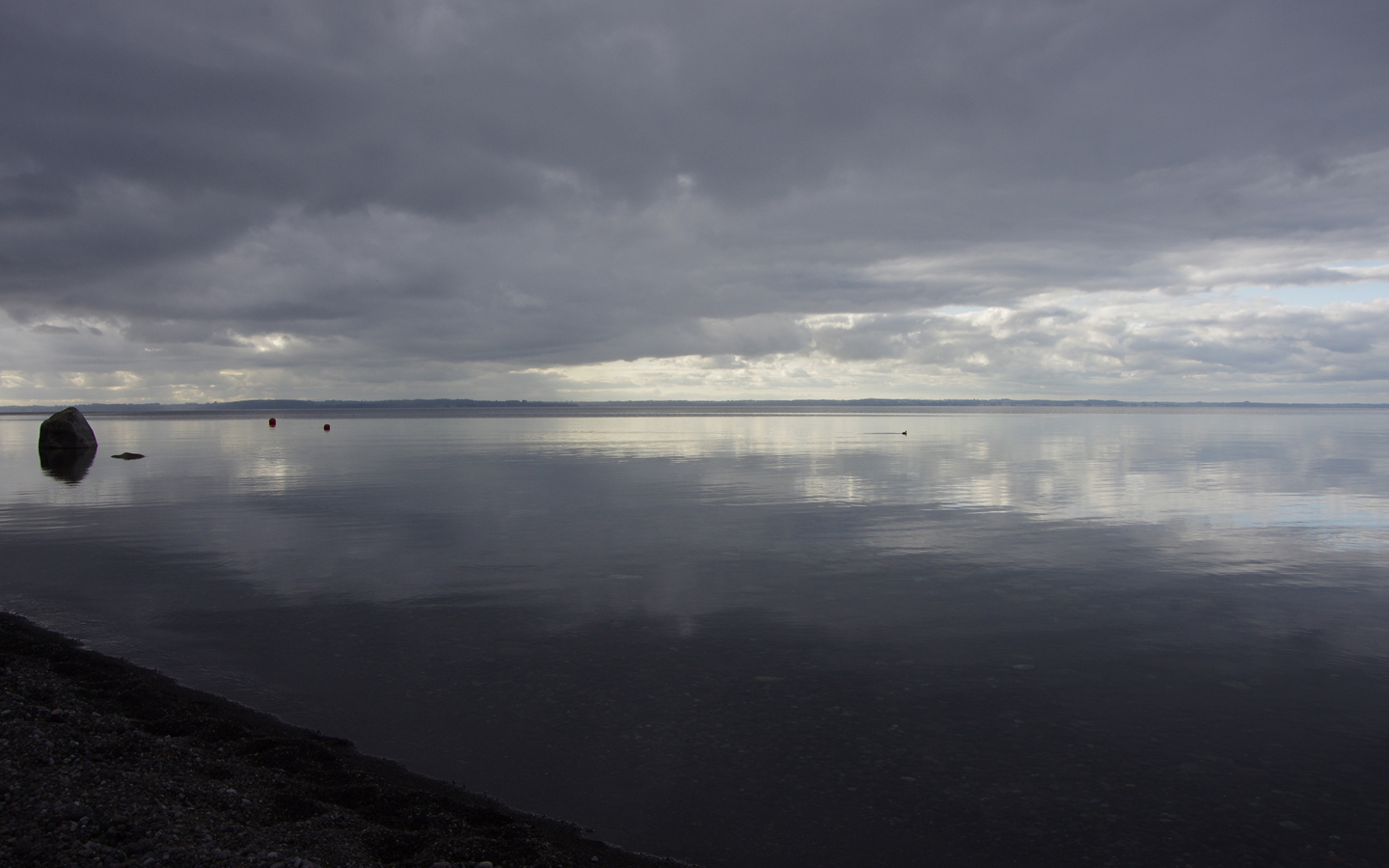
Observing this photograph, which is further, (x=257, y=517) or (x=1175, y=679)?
(x=257, y=517)

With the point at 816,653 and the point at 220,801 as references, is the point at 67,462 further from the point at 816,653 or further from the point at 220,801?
the point at 816,653

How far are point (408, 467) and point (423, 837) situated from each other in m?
33.9

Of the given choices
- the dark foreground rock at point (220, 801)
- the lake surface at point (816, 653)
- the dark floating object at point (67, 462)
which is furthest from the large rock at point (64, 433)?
the dark foreground rock at point (220, 801)

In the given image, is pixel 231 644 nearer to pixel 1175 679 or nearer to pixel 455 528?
pixel 455 528

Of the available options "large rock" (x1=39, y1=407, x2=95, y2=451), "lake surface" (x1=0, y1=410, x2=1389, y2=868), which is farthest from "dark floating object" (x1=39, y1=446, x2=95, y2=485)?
"lake surface" (x1=0, y1=410, x2=1389, y2=868)

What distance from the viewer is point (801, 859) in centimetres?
612

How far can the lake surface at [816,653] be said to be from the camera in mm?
6766

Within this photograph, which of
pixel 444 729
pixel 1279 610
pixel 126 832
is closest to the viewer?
pixel 126 832

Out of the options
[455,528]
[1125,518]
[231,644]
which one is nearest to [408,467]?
[455,528]

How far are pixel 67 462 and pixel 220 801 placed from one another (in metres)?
45.9

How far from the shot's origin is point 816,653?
10.6 m

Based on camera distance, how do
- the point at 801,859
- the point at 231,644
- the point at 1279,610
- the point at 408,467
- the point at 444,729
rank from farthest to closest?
1. the point at 408,467
2. the point at 1279,610
3. the point at 231,644
4. the point at 444,729
5. the point at 801,859

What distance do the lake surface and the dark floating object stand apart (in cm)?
1162

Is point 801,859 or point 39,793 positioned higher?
point 39,793
